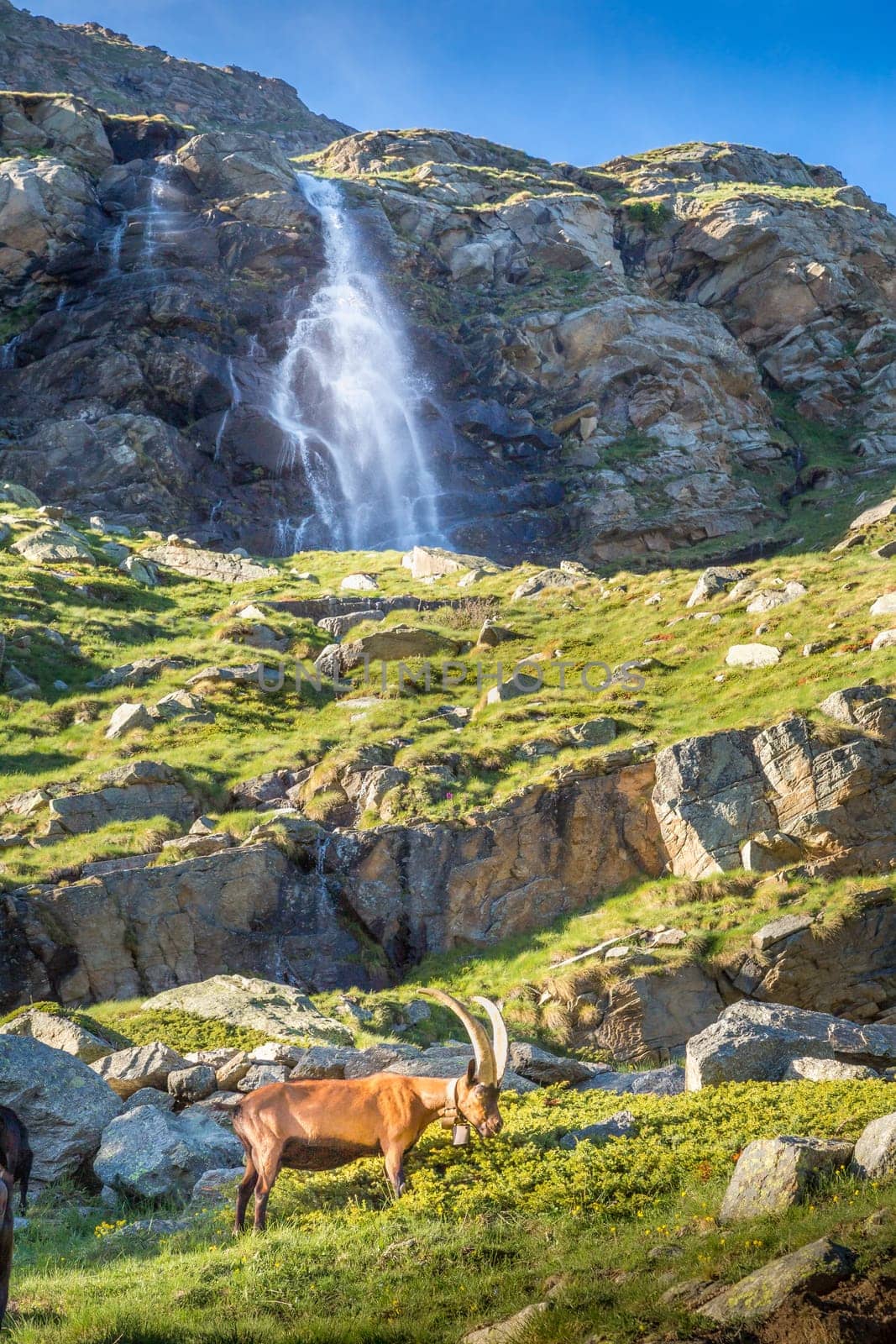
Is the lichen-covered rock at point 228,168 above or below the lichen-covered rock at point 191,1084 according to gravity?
above

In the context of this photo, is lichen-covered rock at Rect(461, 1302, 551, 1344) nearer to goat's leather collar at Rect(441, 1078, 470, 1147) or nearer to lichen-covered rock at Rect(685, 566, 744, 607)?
goat's leather collar at Rect(441, 1078, 470, 1147)

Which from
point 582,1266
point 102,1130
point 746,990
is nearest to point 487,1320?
point 582,1266

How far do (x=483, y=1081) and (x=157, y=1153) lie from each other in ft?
10.9

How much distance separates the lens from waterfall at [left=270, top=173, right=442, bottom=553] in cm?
6191

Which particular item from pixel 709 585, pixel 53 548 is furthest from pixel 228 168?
pixel 709 585

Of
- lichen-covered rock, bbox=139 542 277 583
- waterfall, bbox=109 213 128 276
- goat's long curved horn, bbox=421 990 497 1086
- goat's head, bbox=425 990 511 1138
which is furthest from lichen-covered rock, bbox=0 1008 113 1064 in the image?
waterfall, bbox=109 213 128 276

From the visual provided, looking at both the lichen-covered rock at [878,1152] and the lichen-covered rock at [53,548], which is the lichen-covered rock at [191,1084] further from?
the lichen-covered rock at [53,548]

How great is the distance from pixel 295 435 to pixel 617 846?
157 feet

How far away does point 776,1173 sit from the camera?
759 cm

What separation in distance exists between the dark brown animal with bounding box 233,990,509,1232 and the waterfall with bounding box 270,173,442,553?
52.1 m

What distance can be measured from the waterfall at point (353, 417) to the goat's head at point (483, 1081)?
5209 cm

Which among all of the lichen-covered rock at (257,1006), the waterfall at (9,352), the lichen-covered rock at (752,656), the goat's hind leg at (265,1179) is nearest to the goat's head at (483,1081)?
the goat's hind leg at (265,1179)

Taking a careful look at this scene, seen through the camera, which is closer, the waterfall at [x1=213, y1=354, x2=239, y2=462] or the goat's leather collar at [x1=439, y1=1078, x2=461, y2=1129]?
the goat's leather collar at [x1=439, y1=1078, x2=461, y2=1129]

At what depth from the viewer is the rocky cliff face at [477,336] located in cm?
6228
